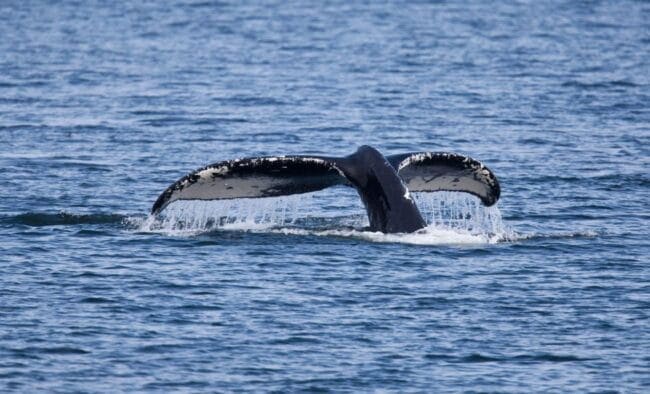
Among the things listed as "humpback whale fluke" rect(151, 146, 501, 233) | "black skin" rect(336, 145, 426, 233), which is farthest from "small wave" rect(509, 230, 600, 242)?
"black skin" rect(336, 145, 426, 233)

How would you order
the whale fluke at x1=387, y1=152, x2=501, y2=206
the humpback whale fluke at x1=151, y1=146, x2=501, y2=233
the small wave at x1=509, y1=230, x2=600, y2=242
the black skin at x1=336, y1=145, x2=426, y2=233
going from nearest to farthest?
the humpback whale fluke at x1=151, y1=146, x2=501, y2=233 → the black skin at x1=336, y1=145, x2=426, y2=233 → the whale fluke at x1=387, y1=152, x2=501, y2=206 → the small wave at x1=509, y1=230, x2=600, y2=242

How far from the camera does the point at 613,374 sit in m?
14.9

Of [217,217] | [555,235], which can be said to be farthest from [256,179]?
[555,235]

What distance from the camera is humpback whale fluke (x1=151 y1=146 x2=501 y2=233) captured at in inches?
713

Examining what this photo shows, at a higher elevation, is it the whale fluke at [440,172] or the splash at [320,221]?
the whale fluke at [440,172]

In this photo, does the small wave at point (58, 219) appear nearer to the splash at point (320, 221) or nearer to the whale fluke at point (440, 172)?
the splash at point (320, 221)

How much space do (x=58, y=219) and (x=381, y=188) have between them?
15.0ft

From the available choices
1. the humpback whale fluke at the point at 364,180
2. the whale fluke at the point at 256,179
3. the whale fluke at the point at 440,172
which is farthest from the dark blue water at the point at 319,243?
the whale fluke at the point at 256,179

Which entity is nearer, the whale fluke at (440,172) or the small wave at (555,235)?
the whale fluke at (440,172)

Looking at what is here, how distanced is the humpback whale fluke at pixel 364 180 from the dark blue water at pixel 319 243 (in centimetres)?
55

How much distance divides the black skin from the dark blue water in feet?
1.02

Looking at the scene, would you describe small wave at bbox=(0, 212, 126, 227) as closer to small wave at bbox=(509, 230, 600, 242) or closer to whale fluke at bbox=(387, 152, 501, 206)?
whale fluke at bbox=(387, 152, 501, 206)

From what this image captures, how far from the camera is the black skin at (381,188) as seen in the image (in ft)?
61.2

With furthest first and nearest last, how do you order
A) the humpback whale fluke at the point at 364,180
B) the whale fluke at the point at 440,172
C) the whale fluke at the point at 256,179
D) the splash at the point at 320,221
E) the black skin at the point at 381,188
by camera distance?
the splash at the point at 320,221, the whale fluke at the point at 440,172, the black skin at the point at 381,188, the humpback whale fluke at the point at 364,180, the whale fluke at the point at 256,179
